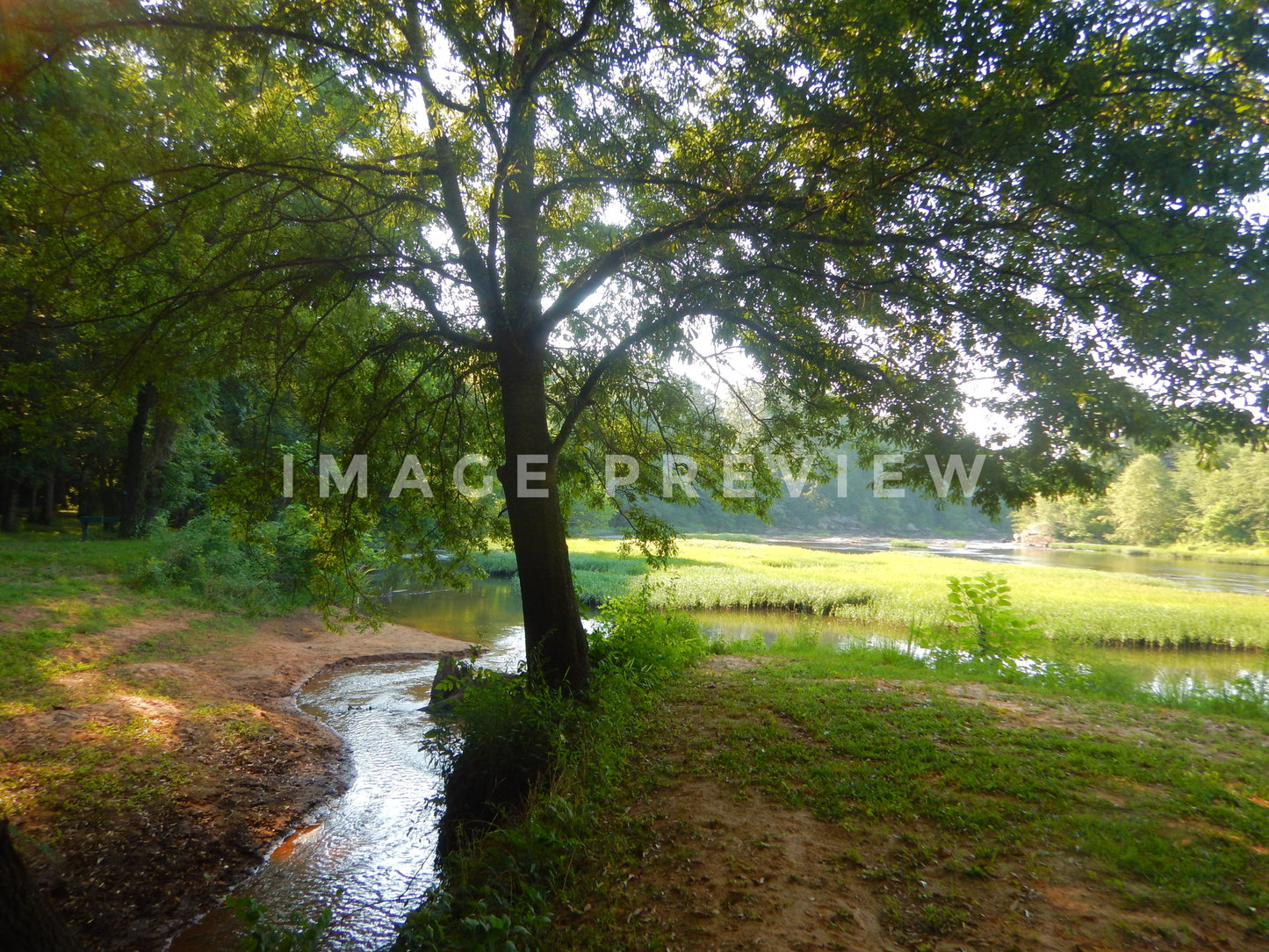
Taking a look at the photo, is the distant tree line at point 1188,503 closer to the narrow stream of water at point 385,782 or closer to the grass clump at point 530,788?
the narrow stream of water at point 385,782

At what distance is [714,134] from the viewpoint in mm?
5430

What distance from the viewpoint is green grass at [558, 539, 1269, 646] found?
15367 millimetres

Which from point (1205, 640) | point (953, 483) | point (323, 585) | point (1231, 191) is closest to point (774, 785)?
point (953, 483)

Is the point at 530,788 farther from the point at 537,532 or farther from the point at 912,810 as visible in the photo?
the point at 912,810

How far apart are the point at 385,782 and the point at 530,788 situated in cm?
322

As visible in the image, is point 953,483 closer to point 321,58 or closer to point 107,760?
point 321,58

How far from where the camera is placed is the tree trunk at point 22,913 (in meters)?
2.43

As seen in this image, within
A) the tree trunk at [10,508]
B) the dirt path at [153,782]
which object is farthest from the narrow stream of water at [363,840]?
the tree trunk at [10,508]

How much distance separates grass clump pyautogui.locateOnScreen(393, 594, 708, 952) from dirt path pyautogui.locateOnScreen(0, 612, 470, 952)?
1930mm

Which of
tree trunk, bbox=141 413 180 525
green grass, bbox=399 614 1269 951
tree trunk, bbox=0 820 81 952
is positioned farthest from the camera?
tree trunk, bbox=141 413 180 525

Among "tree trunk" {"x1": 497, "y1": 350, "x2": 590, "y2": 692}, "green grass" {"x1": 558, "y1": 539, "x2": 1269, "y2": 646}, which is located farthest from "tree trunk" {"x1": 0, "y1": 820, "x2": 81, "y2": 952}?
"green grass" {"x1": 558, "y1": 539, "x2": 1269, "y2": 646}

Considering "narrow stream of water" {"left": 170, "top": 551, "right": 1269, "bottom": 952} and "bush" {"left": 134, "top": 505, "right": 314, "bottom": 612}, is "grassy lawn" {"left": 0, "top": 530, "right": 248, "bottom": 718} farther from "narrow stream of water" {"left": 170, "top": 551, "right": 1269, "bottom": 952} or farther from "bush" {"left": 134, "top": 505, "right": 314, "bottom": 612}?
"narrow stream of water" {"left": 170, "top": 551, "right": 1269, "bottom": 952}

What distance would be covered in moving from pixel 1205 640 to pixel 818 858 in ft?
55.9

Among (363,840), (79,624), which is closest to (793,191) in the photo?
(363,840)
